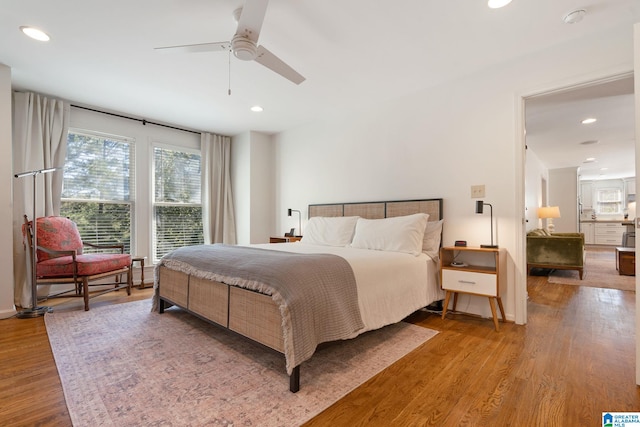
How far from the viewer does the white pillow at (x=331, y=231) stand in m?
3.73

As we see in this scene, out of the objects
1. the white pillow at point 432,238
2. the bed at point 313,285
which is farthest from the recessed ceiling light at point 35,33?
the white pillow at point 432,238

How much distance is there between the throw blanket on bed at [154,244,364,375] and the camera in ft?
5.62

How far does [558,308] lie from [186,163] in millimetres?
5668

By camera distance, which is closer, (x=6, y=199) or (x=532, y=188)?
(x=6, y=199)

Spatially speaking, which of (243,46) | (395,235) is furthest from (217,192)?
(243,46)

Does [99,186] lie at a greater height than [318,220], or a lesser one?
greater

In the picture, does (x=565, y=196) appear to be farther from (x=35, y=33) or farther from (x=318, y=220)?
(x=35, y=33)

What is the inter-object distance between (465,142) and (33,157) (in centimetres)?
509

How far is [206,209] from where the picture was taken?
5.29 metres

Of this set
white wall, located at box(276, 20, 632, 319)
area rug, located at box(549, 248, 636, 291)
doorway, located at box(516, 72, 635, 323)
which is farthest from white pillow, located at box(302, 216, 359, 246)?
area rug, located at box(549, 248, 636, 291)

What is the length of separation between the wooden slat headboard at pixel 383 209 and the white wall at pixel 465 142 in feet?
0.33

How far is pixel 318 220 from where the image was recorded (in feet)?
13.6

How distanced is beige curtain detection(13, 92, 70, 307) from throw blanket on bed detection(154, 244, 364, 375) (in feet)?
9.59

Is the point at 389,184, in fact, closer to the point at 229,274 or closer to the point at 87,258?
the point at 229,274
